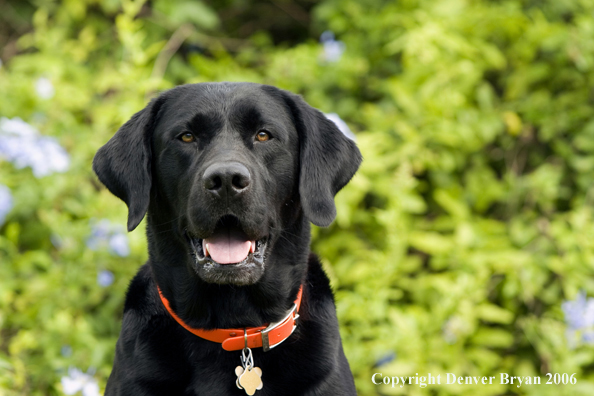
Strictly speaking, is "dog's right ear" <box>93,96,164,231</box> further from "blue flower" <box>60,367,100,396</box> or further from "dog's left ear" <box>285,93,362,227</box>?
"blue flower" <box>60,367,100,396</box>

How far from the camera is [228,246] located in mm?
2314

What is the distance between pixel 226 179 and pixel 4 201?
6.84 ft

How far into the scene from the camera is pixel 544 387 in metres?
3.57

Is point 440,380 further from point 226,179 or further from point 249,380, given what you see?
point 226,179

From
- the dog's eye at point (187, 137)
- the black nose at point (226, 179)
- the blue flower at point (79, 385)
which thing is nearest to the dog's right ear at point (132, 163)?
the dog's eye at point (187, 137)

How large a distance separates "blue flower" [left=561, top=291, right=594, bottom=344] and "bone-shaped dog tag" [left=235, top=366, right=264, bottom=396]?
204cm

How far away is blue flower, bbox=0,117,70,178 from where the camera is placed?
147 inches

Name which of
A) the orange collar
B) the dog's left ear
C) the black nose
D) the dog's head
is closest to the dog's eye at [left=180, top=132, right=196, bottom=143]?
the dog's head

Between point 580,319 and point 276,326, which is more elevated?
point 276,326

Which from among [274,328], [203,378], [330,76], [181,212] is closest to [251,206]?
[181,212]

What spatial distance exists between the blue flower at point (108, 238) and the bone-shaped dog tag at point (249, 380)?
158 centimetres

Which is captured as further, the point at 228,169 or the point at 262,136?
the point at 262,136

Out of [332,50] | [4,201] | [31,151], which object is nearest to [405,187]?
[332,50]

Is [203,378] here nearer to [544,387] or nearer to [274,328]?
[274,328]
